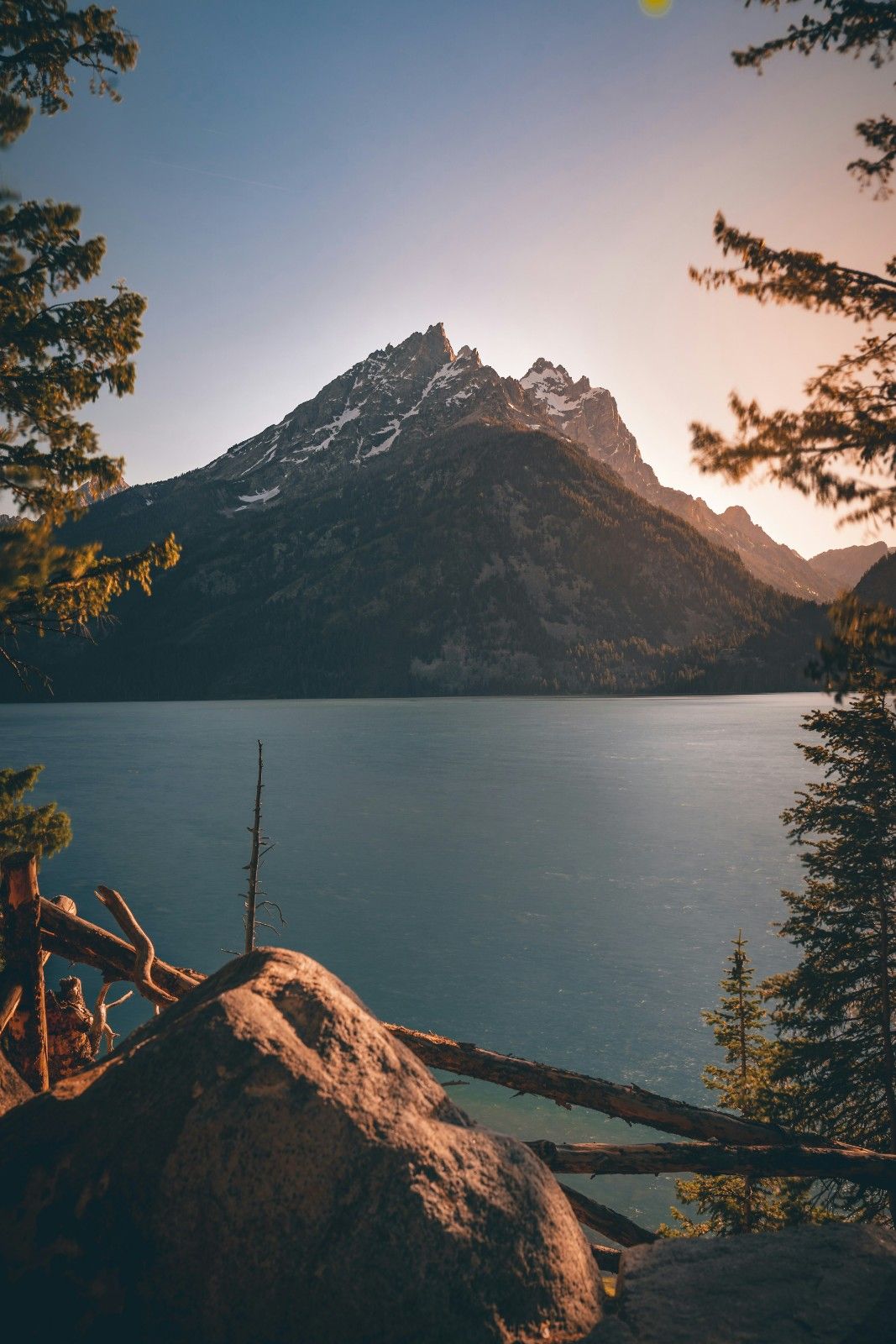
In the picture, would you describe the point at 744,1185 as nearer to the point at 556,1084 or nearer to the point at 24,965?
the point at 556,1084

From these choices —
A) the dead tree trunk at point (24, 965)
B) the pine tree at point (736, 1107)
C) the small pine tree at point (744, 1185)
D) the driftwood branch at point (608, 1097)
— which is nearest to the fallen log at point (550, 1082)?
the driftwood branch at point (608, 1097)

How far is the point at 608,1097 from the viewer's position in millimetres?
6699

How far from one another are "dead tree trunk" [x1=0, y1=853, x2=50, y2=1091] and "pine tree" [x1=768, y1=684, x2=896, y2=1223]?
42.7 feet

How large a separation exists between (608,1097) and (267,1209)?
160 inches

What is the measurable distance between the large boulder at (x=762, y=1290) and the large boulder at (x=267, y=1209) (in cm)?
35

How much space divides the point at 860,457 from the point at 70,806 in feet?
282

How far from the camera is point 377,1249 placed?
3.71 m

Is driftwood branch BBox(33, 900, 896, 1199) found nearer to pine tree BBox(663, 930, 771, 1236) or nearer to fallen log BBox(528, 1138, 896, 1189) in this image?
fallen log BBox(528, 1138, 896, 1189)

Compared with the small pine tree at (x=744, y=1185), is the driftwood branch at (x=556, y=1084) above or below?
above

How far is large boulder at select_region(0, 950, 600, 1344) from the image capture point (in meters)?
3.50

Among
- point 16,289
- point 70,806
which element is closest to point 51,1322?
point 16,289

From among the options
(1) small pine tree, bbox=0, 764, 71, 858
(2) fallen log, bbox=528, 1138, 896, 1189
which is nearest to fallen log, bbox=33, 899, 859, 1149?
(2) fallen log, bbox=528, 1138, 896, 1189

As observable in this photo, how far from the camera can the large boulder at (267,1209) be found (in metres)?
3.50

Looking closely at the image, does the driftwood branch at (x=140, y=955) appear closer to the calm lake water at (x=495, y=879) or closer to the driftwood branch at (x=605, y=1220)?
the driftwood branch at (x=605, y=1220)
